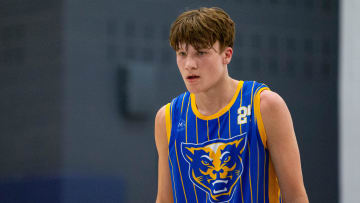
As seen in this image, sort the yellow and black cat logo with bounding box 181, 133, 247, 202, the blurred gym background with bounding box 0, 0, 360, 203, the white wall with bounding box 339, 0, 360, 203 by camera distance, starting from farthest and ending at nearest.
A: the white wall with bounding box 339, 0, 360, 203 → the blurred gym background with bounding box 0, 0, 360, 203 → the yellow and black cat logo with bounding box 181, 133, 247, 202

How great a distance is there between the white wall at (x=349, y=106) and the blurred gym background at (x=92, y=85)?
0.59 metres

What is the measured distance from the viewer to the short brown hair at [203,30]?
5.22 feet

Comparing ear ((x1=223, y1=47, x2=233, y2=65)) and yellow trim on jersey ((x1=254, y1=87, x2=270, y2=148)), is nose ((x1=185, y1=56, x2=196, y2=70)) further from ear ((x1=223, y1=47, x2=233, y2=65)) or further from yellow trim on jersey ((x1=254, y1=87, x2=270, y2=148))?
yellow trim on jersey ((x1=254, y1=87, x2=270, y2=148))

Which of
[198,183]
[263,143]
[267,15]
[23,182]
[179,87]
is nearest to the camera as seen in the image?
[263,143]

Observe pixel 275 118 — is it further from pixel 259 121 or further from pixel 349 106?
pixel 349 106

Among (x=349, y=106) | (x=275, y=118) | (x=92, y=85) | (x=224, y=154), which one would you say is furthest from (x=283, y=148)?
(x=349, y=106)

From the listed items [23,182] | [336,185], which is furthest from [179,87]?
[336,185]

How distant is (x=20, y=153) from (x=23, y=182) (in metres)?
0.22

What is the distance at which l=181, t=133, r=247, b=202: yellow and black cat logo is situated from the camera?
1.64 meters

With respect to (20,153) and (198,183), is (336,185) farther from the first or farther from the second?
(198,183)

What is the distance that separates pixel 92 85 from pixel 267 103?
237cm

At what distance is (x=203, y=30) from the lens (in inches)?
62.9

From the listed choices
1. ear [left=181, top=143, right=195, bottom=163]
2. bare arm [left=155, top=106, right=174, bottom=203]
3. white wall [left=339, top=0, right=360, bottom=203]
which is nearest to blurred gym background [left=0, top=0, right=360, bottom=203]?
white wall [left=339, top=0, right=360, bottom=203]

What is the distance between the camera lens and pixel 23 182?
3629mm
